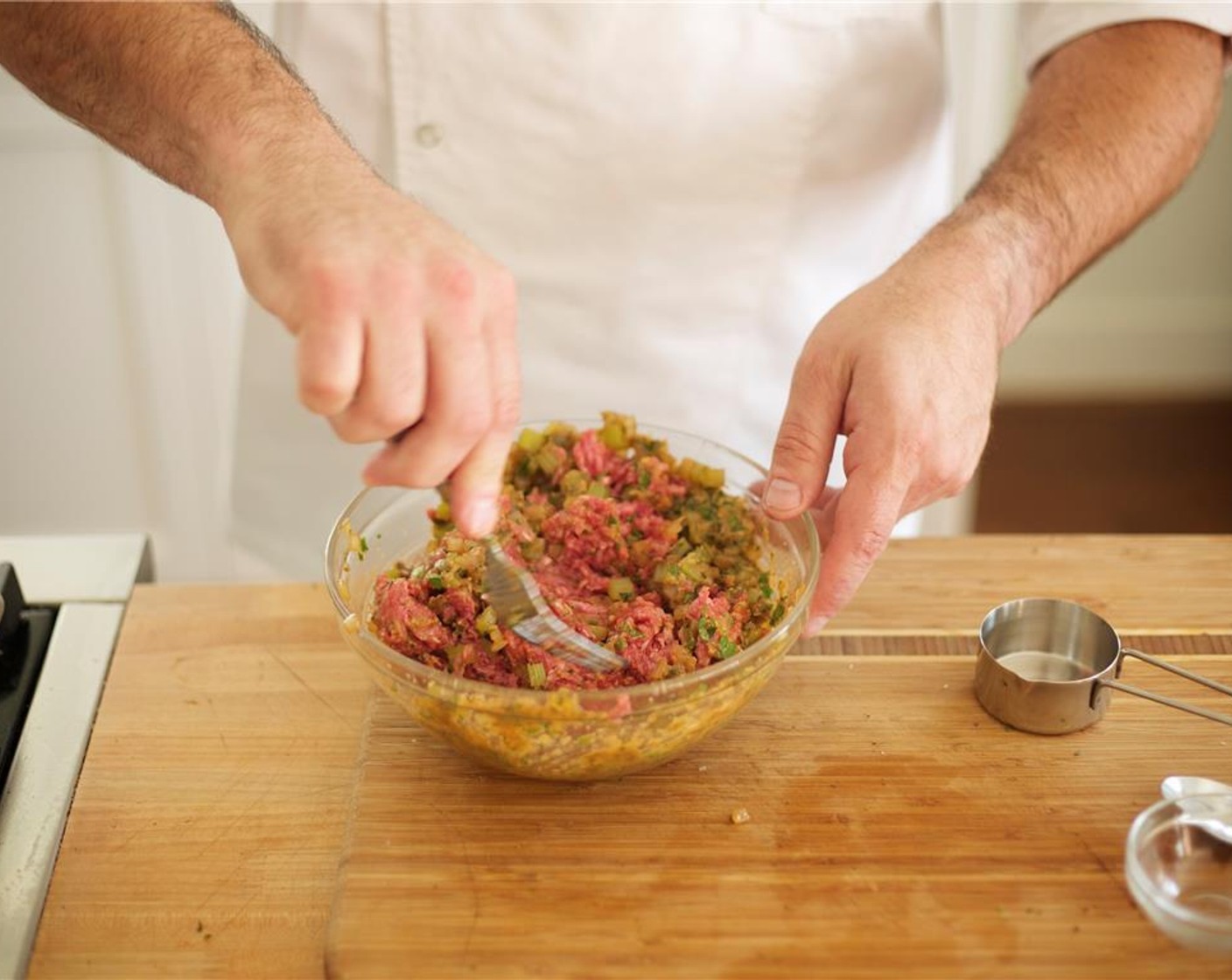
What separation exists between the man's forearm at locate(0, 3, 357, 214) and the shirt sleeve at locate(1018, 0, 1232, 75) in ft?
3.28

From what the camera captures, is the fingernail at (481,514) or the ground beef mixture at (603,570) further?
the ground beef mixture at (603,570)

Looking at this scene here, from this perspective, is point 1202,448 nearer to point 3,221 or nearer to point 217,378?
point 217,378

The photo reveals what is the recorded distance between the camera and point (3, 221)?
2758 mm

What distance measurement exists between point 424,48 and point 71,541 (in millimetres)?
773

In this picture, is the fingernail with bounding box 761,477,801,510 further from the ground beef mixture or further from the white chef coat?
the white chef coat

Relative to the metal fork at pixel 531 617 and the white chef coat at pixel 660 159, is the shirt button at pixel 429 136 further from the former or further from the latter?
the metal fork at pixel 531 617

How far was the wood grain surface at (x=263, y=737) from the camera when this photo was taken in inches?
43.0

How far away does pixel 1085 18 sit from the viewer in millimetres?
1632

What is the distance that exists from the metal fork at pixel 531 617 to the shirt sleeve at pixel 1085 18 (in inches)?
41.9

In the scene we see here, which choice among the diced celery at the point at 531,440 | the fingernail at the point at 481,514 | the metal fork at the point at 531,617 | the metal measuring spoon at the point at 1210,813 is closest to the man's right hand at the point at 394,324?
the fingernail at the point at 481,514

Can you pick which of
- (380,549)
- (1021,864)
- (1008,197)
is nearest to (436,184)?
(380,549)

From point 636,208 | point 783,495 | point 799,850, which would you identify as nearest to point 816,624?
point 783,495

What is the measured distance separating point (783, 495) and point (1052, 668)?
1.20ft

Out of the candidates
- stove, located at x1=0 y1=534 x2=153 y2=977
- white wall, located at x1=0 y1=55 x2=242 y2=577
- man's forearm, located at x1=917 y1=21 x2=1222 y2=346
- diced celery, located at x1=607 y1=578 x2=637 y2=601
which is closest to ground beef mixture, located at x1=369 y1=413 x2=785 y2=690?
diced celery, located at x1=607 y1=578 x2=637 y2=601
